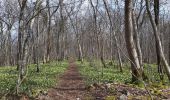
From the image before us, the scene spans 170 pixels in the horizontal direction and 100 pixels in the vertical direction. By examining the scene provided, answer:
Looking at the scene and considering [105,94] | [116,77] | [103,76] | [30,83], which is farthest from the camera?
[103,76]

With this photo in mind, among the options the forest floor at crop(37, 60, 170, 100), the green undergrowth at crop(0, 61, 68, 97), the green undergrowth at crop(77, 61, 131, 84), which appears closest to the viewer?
the forest floor at crop(37, 60, 170, 100)

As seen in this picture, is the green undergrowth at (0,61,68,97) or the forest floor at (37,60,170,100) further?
the green undergrowth at (0,61,68,97)

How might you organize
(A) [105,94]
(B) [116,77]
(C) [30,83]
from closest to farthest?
(A) [105,94], (C) [30,83], (B) [116,77]

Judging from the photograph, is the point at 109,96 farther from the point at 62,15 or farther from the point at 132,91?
the point at 62,15

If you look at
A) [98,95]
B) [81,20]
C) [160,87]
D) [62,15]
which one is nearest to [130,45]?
[160,87]

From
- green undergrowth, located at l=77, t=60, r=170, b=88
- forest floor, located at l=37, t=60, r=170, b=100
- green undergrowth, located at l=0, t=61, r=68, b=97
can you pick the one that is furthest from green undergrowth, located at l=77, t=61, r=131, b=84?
forest floor, located at l=37, t=60, r=170, b=100

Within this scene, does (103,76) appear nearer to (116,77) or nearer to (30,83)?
(116,77)

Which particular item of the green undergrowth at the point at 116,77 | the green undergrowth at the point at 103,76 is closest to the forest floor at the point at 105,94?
the green undergrowth at the point at 116,77

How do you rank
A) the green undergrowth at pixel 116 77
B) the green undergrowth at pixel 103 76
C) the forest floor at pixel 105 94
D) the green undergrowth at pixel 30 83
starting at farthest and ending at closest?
the green undergrowth at pixel 103 76, the green undergrowth at pixel 116 77, the green undergrowth at pixel 30 83, the forest floor at pixel 105 94

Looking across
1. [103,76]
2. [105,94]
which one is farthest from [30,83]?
[103,76]

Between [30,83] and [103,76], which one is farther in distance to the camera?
[103,76]

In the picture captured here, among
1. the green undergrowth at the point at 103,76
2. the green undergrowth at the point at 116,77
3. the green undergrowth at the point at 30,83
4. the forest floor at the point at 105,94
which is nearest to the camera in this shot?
the forest floor at the point at 105,94

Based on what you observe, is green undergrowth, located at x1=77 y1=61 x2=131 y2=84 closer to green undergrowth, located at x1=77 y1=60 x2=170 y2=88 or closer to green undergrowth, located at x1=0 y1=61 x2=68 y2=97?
green undergrowth, located at x1=77 y1=60 x2=170 y2=88

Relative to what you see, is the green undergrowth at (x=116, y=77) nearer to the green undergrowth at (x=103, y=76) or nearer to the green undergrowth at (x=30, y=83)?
the green undergrowth at (x=103, y=76)
